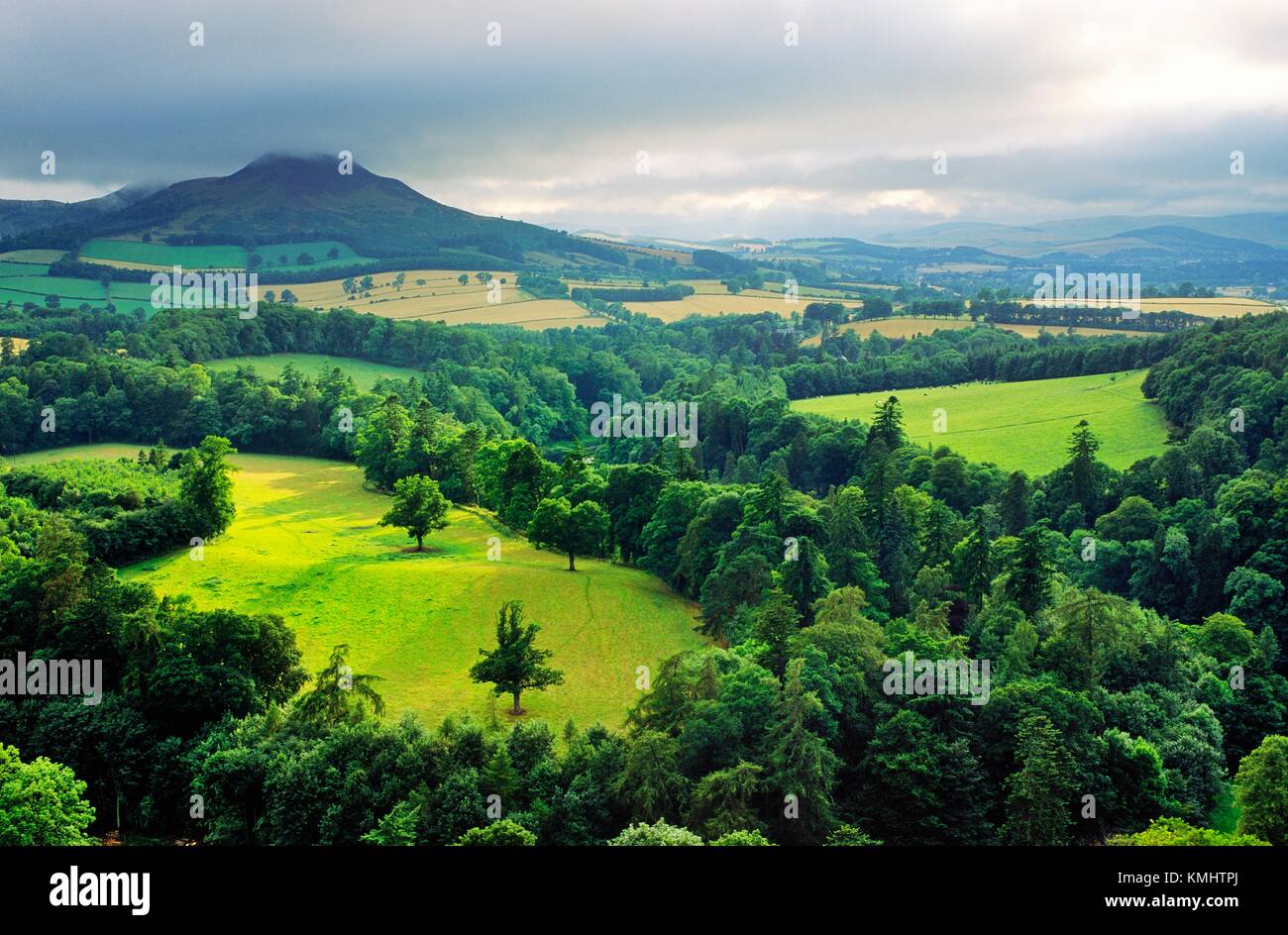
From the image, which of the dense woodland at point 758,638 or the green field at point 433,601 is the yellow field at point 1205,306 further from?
the green field at point 433,601

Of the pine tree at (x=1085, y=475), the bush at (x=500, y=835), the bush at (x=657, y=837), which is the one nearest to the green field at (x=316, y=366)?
the pine tree at (x=1085, y=475)

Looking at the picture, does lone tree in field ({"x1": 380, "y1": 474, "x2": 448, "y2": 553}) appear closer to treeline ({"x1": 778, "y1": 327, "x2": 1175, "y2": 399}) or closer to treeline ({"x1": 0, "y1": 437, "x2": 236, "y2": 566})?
treeline ({"x1": 0, "y1": 437, "x2": 236, "y2": 566})

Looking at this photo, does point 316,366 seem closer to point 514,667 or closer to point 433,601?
point 433,601

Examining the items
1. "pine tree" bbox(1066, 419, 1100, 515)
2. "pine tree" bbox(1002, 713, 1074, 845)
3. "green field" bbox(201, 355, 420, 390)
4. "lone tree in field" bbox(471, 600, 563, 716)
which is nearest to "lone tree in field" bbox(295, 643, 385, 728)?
"lone tree in field" bbox(471, 600, 563, 716)

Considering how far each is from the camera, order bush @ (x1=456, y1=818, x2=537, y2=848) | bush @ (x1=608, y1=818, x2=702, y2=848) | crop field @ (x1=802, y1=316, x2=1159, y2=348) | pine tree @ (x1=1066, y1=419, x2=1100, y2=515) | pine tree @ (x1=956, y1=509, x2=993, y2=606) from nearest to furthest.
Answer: bush @ (x1=608, y1=818, x2=702, y2=848) < bush @ (x1=456, y1=818, x2=537, y2=848) < pine tree @ (x1=956, y1=509, x2=993, y2=606) < pine tree @ (x1=1066, y1=419, x2=1100, y2=515) < crop field @ (x1=802, y1=316, x2=1159, y2=348)

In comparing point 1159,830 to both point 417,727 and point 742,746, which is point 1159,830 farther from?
point 417,727
